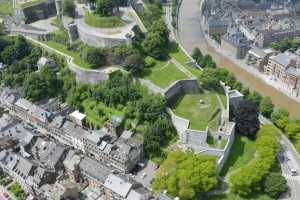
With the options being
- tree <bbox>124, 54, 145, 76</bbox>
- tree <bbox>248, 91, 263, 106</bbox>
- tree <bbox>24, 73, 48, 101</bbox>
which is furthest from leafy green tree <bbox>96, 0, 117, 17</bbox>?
tree <bbox>248, 91, 263, 106</bbox>

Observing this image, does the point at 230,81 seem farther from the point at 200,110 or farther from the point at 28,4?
the point at 28,4

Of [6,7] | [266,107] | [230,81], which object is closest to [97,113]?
[230,81]

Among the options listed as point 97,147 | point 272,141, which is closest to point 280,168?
point 272,141

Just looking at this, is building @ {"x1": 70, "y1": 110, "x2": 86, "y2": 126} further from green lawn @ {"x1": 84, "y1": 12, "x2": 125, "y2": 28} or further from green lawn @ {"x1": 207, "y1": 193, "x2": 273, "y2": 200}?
green lawn @ {"x1": 84, "y1": 12, "x2": 125, "y2": 28}

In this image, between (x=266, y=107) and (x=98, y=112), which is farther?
(x=266, y=107)

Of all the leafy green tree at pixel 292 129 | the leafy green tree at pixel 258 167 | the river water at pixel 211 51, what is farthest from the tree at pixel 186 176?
the river water at pixel 211 51
